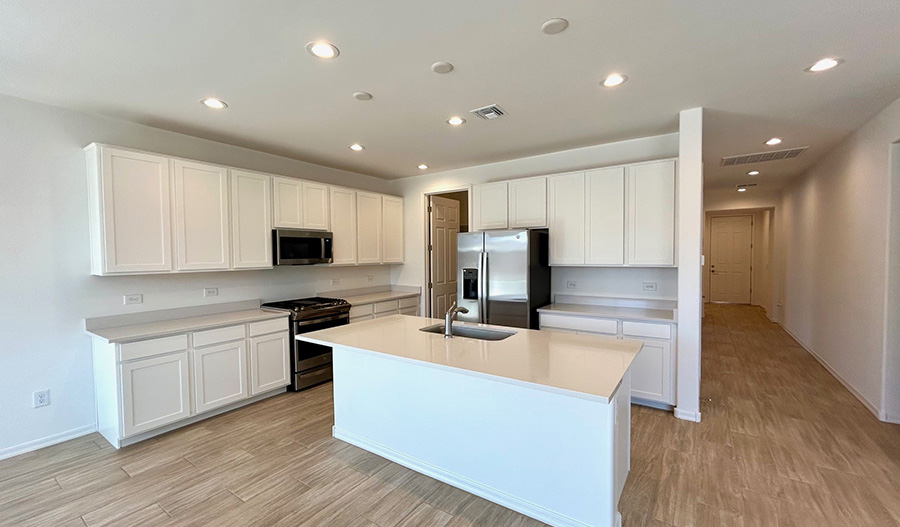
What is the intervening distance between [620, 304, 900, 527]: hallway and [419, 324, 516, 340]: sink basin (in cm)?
121

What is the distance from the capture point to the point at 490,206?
4.60 meters

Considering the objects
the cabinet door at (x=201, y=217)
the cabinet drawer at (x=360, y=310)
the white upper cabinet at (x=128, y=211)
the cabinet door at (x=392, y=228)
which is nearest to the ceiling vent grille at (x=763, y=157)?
the cabinet door at (x=392, y=228)

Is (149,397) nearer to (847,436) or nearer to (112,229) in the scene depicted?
(112,229)

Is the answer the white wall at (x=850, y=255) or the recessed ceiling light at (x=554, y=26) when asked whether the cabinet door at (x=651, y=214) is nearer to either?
the white wall at (x=850, y=255)

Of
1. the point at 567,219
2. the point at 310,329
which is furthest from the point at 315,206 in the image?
the point at 567,219

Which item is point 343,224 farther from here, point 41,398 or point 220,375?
point 41,398

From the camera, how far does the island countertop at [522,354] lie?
1.79 metres

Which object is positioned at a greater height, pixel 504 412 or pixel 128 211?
pixel 128 211

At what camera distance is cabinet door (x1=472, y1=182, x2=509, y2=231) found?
450cm

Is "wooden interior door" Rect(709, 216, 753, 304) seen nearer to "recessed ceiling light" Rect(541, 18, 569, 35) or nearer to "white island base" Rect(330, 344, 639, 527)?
"white island base" Rect(330, 344, 639, 527)

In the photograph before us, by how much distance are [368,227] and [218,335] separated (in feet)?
7.72

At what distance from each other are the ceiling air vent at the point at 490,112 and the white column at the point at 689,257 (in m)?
1.52

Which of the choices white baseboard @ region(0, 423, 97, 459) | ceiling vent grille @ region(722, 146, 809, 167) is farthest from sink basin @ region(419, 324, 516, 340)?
ceiling vent grille @ region(722, 146, 809, 167)

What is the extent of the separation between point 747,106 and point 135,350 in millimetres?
5148
